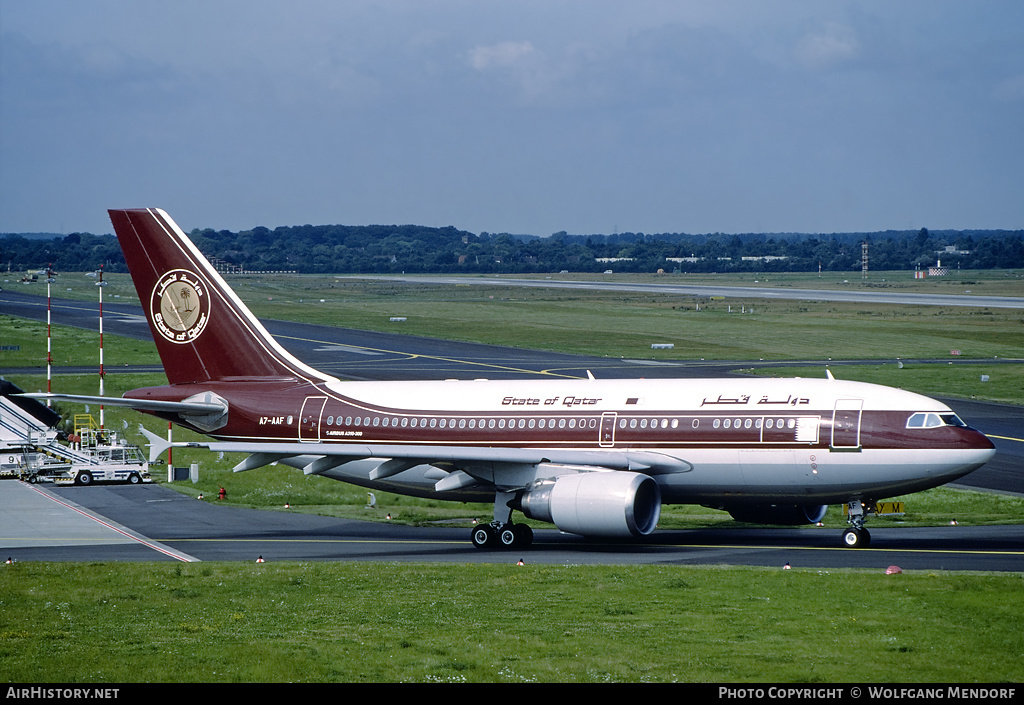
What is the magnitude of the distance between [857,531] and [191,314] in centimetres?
2469

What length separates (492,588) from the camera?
28047 mm

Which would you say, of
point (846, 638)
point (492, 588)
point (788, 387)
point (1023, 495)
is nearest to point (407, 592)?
point (492, 588)

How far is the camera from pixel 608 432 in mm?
37438

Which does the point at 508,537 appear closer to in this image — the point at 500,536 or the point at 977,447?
the point at 500,536

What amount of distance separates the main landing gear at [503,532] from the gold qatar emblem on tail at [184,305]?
13692mm

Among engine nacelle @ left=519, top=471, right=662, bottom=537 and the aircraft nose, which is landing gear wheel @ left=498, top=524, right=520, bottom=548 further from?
the aircraft nose

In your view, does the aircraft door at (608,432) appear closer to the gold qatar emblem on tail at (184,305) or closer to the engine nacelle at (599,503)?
the engine nacelle at (599,503)

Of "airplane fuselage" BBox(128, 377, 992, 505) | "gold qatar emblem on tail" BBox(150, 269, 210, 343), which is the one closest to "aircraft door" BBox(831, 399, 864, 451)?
"airplane fuselage" BBox(128, 377, 992, 505)

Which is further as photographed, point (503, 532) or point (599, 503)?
point (503, 532)

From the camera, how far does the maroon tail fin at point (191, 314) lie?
143ft

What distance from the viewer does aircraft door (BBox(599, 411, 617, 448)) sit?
123 ft

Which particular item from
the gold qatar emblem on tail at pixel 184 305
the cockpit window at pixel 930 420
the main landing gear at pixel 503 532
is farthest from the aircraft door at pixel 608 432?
the gold qatar emblem on tail at pixel 184 305

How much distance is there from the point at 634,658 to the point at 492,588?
25.4 ft

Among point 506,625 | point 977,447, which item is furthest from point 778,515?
point 506,625
